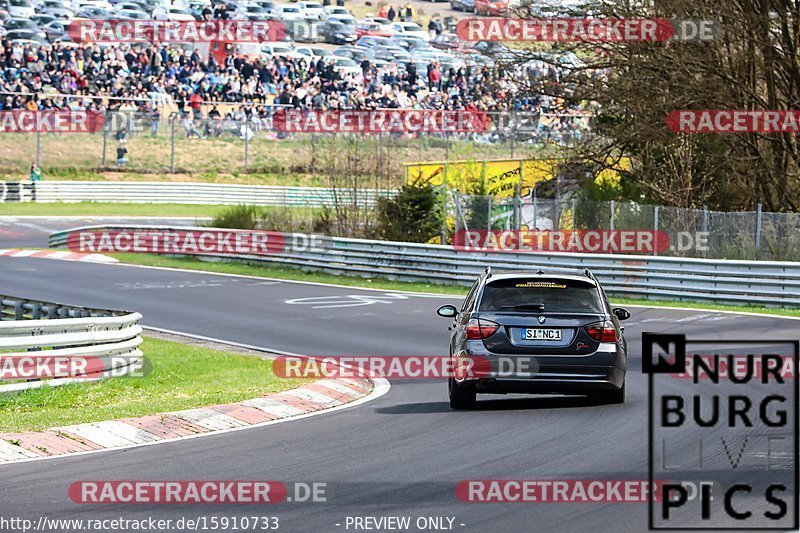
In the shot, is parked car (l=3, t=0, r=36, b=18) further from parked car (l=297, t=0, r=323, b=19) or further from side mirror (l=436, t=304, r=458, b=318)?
side mirror (l=436, t=304, r=458, b=318)

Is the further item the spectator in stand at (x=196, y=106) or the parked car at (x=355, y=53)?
the parked car at (x=355, y=53)

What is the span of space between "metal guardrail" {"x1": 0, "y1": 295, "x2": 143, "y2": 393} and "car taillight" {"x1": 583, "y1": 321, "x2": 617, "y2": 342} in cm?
596

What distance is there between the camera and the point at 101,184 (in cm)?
5481

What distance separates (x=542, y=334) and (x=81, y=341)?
5872 millimetres

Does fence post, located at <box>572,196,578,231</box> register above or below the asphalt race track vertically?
above

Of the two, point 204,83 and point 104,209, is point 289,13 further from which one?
point 104,209

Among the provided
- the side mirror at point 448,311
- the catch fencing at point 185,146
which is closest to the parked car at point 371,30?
the catch fencing at point 185,146

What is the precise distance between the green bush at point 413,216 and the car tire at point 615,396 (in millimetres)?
20493

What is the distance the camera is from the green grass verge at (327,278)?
25.8 meters

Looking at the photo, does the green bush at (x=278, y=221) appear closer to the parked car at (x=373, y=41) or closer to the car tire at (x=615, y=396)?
the car tire at (x=615, y=396)

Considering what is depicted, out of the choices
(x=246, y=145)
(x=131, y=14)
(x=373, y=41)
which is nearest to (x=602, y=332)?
(x=246, y=145)

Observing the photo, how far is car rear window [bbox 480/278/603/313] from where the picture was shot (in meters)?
12.5
